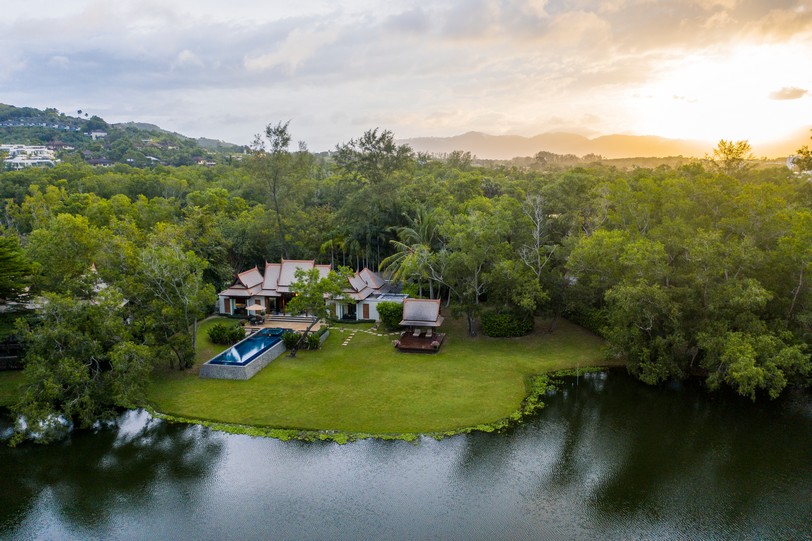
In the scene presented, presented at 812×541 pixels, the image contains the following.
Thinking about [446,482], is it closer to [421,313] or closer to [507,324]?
[421,313]

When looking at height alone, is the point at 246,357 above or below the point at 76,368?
below

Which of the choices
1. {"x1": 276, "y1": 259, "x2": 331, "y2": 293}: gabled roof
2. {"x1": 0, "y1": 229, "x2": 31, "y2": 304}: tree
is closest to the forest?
{"x1": 0, "y1": 229, "x2": 31, "y2": 304}: tree

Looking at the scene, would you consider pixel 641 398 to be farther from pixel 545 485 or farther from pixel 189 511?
pixel 189 511

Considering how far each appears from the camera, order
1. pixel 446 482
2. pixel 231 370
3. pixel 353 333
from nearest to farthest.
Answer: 1. pixel 446 482
2. pixel 231 370
3. pixel 353 333

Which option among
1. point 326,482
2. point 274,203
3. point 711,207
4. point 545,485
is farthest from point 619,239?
point 274,203

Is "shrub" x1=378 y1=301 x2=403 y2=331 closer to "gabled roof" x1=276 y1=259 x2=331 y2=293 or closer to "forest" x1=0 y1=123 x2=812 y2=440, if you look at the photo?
"forest" x1=0 y1=123 x2=812 y2=440

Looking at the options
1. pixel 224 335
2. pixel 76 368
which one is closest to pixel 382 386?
pixel 224 335
